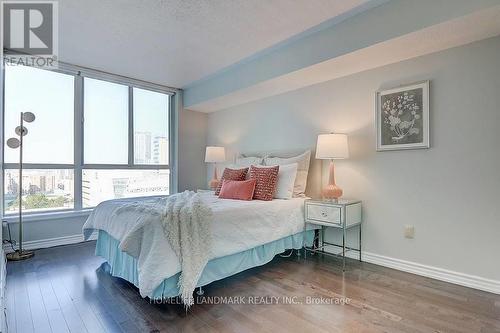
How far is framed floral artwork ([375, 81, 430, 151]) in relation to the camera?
2703mm

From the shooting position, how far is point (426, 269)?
2.68 m

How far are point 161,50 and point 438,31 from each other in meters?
2.85

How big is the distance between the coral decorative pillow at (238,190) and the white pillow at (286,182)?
33 cm

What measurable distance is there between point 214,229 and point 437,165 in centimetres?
221

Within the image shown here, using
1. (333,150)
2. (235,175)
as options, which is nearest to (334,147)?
(333,150)

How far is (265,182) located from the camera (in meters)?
3.30

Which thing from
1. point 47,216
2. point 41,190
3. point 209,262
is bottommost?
point 209,262

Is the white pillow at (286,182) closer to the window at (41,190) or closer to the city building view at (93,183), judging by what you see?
the city building view at (93,183)

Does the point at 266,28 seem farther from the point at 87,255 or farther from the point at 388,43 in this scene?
the point at 87,255

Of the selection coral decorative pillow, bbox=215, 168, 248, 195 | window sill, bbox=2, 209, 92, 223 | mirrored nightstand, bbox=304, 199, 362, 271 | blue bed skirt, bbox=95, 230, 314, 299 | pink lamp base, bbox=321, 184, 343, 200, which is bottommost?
blue bed skirt, bbox=95, 230, 314, 299

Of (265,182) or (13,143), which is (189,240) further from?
(13,143)

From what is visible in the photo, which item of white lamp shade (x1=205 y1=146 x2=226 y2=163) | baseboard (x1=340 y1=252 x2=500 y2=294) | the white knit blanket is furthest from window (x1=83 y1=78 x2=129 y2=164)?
baseboard (x1=340 y1=252 x2=500 y2=294)

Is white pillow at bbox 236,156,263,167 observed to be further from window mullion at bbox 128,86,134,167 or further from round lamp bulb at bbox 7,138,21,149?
round lamp bulb at bbox 7,138,21,149

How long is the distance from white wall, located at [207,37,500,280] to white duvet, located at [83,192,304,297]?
0.86m
